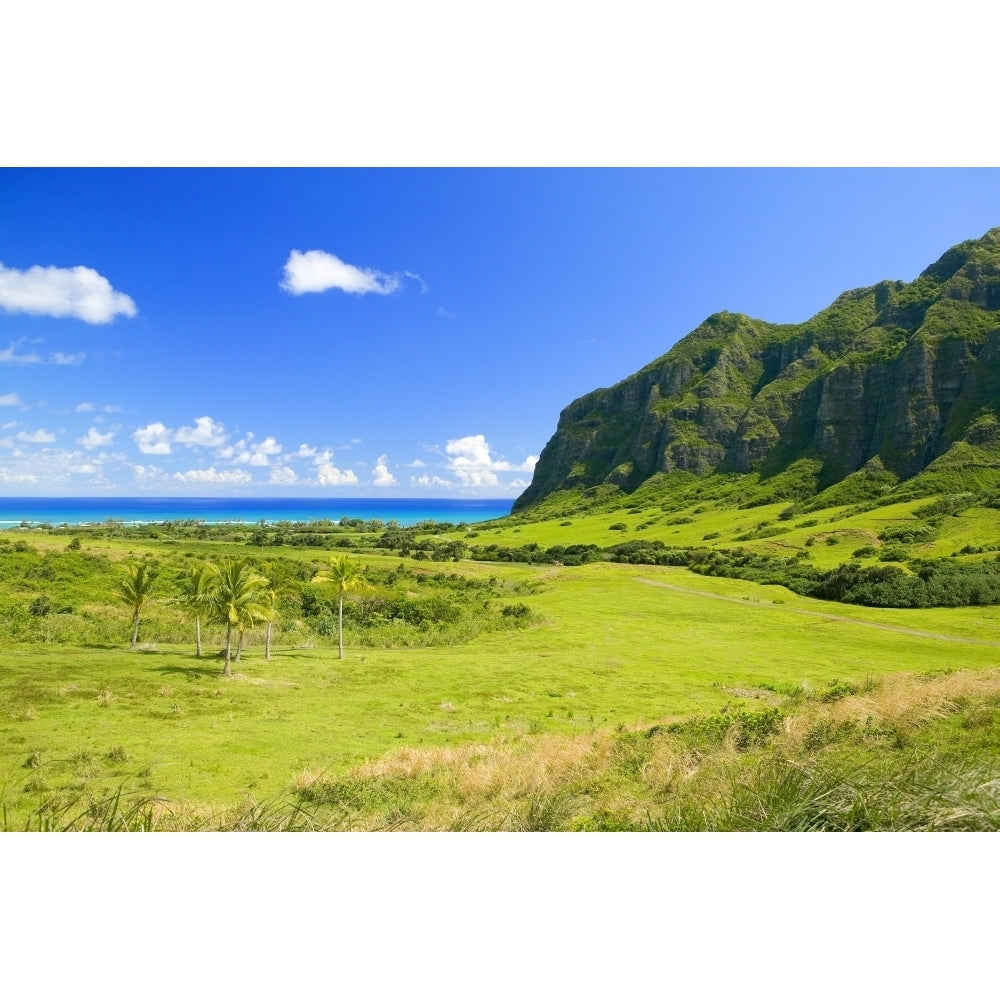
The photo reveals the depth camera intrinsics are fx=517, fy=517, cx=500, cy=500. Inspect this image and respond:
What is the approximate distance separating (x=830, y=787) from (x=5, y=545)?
49898mm

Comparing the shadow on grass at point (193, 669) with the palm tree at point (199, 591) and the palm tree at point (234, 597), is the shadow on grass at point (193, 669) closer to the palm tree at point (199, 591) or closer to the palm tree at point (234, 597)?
the palm tree at point (234, 597)

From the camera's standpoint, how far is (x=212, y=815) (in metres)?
8.20

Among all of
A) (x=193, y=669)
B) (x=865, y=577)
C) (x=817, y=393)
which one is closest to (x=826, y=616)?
(x=865, y=577)

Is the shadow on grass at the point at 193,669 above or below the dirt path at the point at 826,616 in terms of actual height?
above

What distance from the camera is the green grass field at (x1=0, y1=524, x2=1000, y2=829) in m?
11.2

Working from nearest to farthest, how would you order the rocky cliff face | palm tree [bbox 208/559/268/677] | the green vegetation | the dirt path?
the green vegetation, palm tree [bbox 208/559/268/677], the dirt path, the rocky cliff face

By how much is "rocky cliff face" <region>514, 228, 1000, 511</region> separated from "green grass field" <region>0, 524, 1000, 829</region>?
8728 centimetres

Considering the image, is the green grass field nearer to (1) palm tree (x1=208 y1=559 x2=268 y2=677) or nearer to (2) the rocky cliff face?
(1) palm tree (x1=208 y1=559 x2=268 y2=677)

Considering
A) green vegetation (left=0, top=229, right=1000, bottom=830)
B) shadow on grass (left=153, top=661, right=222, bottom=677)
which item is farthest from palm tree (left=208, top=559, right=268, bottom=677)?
shadow on grass (left=153, top=661, right=222, bottom=677)

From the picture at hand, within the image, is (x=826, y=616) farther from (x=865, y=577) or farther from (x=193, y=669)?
(x=193, y=669)

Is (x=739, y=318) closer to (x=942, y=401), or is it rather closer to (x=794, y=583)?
(x=942, y=401)

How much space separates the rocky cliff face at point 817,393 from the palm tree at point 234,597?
110 m

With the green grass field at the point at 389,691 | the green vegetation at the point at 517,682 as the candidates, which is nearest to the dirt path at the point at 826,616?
the green grass field at the point at 389,691

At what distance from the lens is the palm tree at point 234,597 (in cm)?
1981
